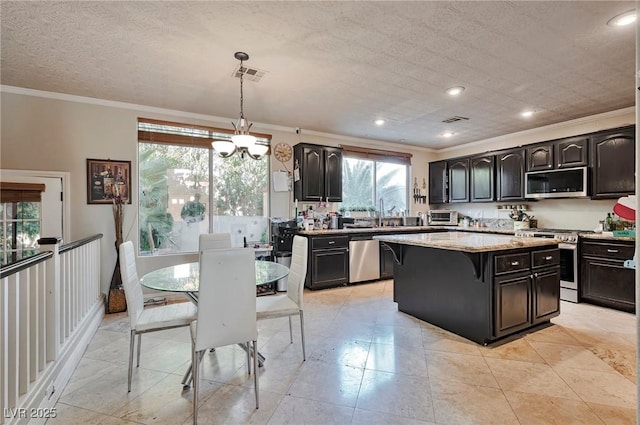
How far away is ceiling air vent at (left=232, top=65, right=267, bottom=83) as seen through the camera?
Result: 2875 mm

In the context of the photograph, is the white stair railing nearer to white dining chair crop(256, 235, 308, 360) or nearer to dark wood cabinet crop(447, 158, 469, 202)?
white dining chair crop(256, 235, 308, 360)

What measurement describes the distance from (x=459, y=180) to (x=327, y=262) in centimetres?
320

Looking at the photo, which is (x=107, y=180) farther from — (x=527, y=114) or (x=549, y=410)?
(x=527, y=114)

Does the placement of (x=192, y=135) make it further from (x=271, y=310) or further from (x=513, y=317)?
(x=513, y=317)

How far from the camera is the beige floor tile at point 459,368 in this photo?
2.19 metres

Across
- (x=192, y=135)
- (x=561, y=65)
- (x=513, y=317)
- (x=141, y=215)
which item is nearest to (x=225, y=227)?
(x=141, y=215)

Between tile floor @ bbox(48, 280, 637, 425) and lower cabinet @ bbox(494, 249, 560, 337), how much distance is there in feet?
0.57

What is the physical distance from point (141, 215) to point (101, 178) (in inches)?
24.9

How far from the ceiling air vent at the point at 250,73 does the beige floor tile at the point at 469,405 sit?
303 cm

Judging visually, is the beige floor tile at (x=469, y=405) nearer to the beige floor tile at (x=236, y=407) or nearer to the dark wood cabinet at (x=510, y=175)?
the beige floor tile at (x=236, y=407)

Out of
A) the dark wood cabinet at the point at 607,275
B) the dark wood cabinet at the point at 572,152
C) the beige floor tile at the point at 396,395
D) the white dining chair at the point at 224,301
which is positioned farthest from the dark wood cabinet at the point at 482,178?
the white dining chair at the point at 224,301

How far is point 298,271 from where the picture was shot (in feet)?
8.79

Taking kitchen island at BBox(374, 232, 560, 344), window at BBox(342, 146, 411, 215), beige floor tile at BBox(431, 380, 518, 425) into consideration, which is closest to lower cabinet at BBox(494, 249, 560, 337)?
kitchen island at BBox(374, 232, 560, 344)

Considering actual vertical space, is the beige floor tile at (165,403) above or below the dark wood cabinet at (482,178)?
below
